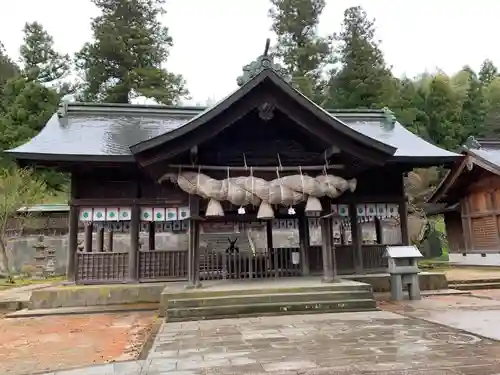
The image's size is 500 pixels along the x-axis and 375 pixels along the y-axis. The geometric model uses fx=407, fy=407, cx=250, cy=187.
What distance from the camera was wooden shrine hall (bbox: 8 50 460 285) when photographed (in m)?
9.45

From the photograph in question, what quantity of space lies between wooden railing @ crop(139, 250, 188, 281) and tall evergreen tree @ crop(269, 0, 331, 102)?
2499 centimetres

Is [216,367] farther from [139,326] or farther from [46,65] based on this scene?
[46,65]

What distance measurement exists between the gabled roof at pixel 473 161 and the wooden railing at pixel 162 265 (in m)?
14.3

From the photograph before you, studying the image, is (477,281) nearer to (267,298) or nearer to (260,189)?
(267,298)

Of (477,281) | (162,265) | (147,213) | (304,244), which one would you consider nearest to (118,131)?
(147,213)

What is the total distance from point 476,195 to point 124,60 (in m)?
26.6

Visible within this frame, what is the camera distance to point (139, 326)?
8.20 meters

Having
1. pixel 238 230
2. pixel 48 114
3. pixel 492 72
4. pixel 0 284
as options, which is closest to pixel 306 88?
pixel 238 230

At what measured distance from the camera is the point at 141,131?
522 inches

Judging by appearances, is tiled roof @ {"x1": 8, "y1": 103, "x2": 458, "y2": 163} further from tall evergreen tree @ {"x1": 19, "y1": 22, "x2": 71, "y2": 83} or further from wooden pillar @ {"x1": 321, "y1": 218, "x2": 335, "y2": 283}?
tall evergreen tree @ {"x1": 19, "y1": 22, "x2": 71, "y2": 83}

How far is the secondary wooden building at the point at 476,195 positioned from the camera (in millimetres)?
19359

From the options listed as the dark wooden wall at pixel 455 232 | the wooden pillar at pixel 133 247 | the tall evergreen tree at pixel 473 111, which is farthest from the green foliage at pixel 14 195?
the tall evergreen tree at pixel 473 111

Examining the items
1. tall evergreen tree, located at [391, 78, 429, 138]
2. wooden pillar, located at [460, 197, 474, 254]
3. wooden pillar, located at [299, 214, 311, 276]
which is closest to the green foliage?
wooden pillar, located at [299, 214, 311, 276]

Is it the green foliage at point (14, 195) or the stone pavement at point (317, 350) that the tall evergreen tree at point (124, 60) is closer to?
the green foliage at point (14, 195)
